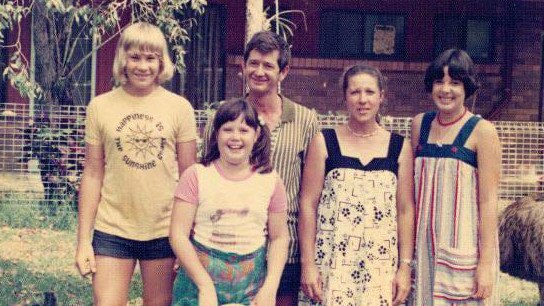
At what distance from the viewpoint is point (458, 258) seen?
3.91 metres

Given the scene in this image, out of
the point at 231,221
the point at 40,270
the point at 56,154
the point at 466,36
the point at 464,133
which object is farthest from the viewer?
the point at 466,36

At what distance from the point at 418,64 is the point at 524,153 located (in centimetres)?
420

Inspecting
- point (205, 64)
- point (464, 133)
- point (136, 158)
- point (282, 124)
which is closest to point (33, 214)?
point (205, 64)

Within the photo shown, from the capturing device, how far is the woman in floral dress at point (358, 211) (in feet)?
12.7

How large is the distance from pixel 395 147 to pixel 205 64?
896cm

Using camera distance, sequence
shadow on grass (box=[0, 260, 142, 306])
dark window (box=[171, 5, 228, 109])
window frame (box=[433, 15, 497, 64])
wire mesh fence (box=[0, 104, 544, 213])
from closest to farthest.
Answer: shadow on grass (box=[0, 260, 142, 306]), wire mesh fence (box=[0, 104, 544, 213]), dark window (box=[171, 5, 228, 109]), window frame (box=[433, 15, 497, 64])

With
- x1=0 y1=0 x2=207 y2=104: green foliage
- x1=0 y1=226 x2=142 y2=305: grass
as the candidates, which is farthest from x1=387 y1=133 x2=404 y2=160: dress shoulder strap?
x1=0 y1=0 x2=207 y2=104: green foliage

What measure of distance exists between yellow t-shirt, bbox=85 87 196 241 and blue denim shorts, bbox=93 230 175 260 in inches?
1.1

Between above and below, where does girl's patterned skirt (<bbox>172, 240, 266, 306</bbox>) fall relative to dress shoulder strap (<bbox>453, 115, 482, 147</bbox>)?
below

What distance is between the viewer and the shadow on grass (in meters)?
6.32

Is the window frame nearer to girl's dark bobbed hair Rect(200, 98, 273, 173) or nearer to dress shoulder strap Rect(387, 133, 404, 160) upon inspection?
dress shoulder strap Rect(387, 133, 404, 160)

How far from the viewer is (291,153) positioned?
399 cm

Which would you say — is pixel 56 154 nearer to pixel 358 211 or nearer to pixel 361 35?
pixel 358 211

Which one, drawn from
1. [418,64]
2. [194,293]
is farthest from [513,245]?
[418,64]
